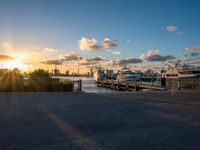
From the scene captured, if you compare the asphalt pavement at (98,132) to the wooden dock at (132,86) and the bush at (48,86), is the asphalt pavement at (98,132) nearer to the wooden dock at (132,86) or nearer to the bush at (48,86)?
the bush at (48,86)

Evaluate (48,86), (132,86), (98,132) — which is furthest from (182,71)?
(98,132)

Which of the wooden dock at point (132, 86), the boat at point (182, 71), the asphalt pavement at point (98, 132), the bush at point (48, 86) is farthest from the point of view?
the boat at point (182, 71)

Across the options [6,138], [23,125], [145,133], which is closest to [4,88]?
[23,125]

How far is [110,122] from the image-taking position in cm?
657

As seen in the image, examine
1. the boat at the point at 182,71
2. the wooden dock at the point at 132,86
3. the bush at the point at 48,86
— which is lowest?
the wooden dock at the point at 132,86

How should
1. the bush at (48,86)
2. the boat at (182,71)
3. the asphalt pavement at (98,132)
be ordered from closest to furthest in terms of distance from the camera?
the asphalt pavement at (98,132)
the bush at (48,86)
the boat at (182,71)

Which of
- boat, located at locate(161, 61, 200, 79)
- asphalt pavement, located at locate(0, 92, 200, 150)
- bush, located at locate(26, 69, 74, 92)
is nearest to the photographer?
asphalt pavement, located at locate(0, 92, 200, 150)

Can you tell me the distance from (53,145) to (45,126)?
1703 millimetres

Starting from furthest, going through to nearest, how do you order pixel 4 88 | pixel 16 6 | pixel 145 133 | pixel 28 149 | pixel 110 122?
pixel 16 6, pixel 4 88, pixel 110 122, pixel 145 133, pixel 28 149

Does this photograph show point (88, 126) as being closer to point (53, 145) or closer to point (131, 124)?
point (131, 124)

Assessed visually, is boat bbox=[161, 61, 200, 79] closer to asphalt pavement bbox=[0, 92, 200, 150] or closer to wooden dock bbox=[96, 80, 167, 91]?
wooden dock bbox=[96, 80, 167, 91]

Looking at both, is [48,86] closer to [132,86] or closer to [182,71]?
[132,86]

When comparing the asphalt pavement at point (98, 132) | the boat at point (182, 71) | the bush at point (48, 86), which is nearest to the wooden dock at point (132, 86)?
the boat at point (182, 71)

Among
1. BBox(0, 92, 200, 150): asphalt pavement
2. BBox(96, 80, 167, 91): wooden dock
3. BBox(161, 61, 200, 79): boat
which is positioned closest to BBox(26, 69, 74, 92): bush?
BBox(0, 92, 200, 150): asphalt pavement
